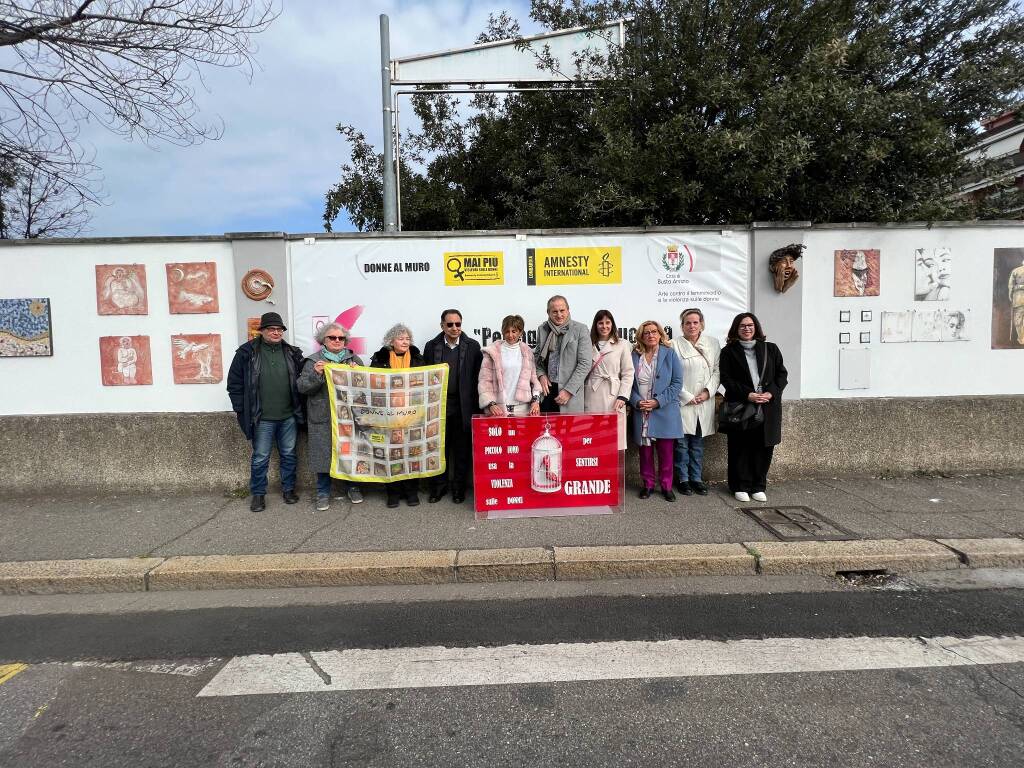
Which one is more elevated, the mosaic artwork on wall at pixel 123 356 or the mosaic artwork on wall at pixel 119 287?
the mosaic artwork on wall at pixel 119 287

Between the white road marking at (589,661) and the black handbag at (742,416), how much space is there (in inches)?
93.9

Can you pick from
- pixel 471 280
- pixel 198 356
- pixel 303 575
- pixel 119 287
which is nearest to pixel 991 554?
pixel 471 280

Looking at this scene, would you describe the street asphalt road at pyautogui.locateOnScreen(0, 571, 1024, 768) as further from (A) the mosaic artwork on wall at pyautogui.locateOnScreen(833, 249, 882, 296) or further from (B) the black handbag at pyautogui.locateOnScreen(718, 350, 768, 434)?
(A) the mosaic artwork on wall at pyautogui.locateOnScreen(833, 249, 882, 296)

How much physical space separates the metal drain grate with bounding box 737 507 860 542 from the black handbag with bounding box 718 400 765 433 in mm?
770

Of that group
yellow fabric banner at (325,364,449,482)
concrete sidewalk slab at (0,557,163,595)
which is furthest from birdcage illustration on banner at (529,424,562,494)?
concrete sidewalk slab at (0,557,163,595)

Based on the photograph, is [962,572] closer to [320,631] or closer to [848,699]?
[848,699]

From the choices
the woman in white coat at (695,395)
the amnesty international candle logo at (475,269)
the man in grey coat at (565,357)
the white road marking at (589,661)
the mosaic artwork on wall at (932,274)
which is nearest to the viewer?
the white road marking at (589,661)

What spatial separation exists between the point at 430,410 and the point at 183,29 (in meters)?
4.30

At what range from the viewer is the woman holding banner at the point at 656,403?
17.6 ft

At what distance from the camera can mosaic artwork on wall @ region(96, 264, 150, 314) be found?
19.1ft

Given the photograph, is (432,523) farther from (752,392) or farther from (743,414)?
(752,392)

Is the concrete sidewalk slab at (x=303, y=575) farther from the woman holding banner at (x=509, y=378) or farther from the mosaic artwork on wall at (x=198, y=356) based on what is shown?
the mosaic artwork on wall at (x=198, y=356)

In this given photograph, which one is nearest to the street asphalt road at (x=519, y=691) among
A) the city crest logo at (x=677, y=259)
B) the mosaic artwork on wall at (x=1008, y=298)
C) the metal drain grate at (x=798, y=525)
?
the metal drain grate at (x=798, y=525)

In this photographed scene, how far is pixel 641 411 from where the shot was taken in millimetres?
5410
